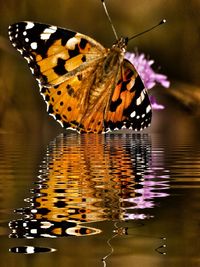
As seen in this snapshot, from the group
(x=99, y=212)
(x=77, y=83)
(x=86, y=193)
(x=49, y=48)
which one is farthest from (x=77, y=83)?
(x=99, y=212)

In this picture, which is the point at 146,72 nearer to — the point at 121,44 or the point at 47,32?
the point at 121,44

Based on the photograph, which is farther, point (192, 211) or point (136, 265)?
point (192, 211)

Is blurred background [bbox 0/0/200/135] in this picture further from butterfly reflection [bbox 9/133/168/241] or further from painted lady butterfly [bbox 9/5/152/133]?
butterfly reflection [bbox 9/133/168/241]

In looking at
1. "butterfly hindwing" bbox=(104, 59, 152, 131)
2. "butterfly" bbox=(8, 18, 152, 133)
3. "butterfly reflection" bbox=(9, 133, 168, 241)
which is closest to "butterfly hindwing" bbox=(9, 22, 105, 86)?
"butterfly" bbox=(8, 18, 152, 133)

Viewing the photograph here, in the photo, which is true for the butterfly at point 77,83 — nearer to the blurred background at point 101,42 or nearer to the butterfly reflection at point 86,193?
the butterfly reflection at point 86,193

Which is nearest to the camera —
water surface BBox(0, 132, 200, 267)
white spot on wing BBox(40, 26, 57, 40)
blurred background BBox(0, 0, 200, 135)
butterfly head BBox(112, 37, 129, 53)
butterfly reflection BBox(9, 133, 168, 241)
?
water surface BBox(0, 132, 200, 267)

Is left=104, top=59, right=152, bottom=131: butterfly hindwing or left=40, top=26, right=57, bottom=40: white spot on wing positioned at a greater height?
left=40, top=26, right=57, bottom=40: white spot on wing

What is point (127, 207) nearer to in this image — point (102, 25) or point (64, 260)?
point (64, 260)

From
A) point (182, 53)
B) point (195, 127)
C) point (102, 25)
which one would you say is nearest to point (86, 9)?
point (102, 25)
